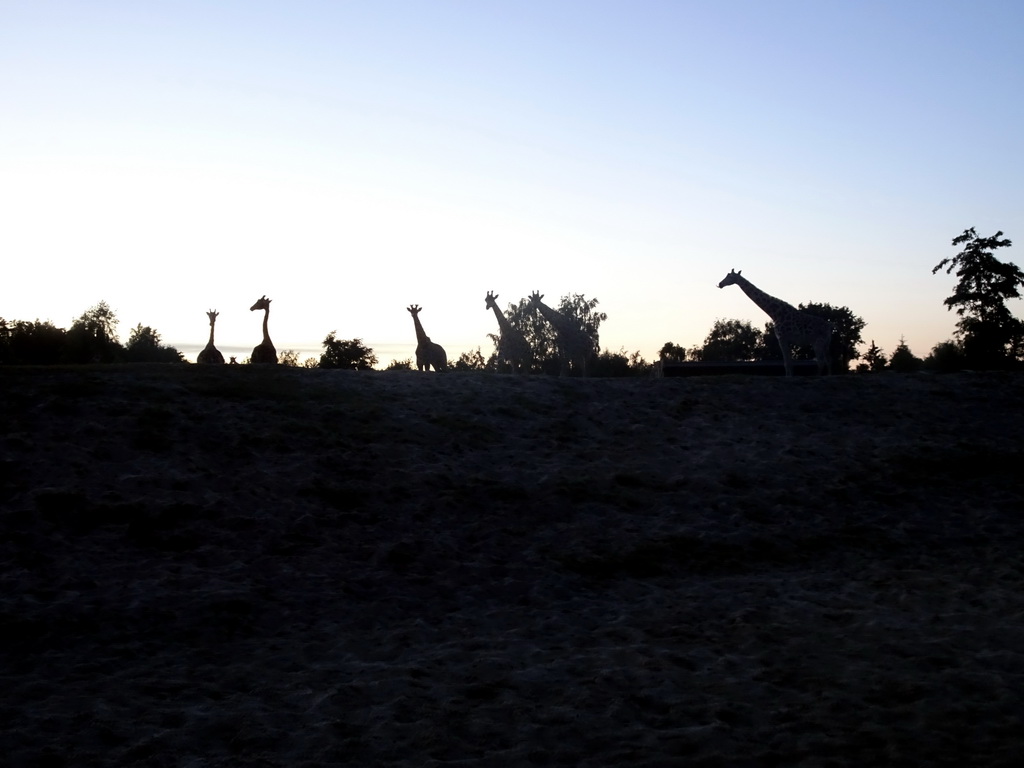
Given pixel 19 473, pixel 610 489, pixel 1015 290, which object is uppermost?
pixel 1015 290

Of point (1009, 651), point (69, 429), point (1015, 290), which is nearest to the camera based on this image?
point (1009, 651)

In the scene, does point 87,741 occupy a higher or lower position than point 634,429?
lower

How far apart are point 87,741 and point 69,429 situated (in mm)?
9979

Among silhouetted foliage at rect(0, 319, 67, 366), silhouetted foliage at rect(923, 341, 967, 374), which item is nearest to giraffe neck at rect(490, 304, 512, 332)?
silhouetted foliage at rect(0, 319, 67, 366)

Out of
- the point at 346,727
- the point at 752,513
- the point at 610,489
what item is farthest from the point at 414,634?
the point at 752,513

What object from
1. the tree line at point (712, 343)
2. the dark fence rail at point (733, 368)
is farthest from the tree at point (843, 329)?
the dark fence rail at point (733, 368)

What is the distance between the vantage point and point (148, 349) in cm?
4731

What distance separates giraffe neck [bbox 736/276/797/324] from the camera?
29812 millimetres

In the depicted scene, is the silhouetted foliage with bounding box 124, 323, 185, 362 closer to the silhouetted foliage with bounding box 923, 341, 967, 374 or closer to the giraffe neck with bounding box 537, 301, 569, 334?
the giraffe neck with bounding box 537, 301, 569, 334

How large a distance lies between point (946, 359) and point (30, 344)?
45.4 metres

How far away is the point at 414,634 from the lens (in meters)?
12.1

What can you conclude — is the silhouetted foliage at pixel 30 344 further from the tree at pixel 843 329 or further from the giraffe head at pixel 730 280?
the tree at pixel 843 329

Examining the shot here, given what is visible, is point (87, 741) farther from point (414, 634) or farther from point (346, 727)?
point (414, 634)

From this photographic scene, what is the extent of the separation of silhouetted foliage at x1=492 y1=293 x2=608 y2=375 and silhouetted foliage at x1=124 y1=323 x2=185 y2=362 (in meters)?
20.3
